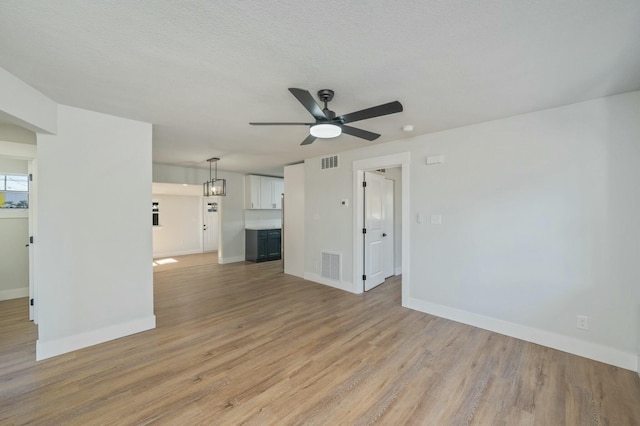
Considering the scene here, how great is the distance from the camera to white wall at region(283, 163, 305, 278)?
571cm

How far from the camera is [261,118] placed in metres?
3.06

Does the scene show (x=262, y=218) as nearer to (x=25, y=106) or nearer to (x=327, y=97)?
(x=25, y=106)

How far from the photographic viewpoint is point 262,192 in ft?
25.9

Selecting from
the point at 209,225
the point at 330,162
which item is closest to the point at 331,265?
the point at 330,162

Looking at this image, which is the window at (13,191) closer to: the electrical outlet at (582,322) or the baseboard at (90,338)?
the baseboard at (90,338)

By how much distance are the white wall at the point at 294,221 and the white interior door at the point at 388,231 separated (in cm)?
172

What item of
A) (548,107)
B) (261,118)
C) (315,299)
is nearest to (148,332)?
(315,299)

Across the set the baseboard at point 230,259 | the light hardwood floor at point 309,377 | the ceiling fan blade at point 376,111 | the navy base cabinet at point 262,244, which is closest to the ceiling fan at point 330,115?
the ceiling fan blade at point 376,111

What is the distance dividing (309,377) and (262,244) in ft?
17.5

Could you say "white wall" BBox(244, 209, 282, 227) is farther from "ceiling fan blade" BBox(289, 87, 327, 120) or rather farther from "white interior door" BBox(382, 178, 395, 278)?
"ceiling fan blade" BBox(289, 87, 327, 120)

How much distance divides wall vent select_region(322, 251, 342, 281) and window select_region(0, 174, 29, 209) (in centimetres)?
504

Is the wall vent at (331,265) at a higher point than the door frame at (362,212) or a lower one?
lower

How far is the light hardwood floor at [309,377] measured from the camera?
1.89 metres

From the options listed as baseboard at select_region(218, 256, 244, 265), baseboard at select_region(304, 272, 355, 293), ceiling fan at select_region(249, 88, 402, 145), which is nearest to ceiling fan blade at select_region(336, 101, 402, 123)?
ceiling fan at select_region(249, 88, 402, 145)
